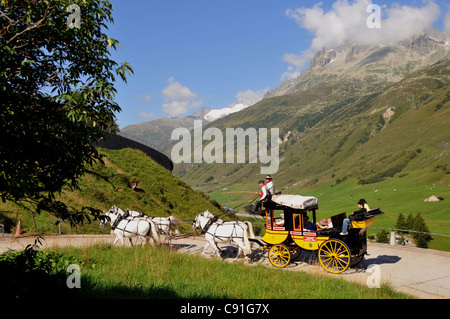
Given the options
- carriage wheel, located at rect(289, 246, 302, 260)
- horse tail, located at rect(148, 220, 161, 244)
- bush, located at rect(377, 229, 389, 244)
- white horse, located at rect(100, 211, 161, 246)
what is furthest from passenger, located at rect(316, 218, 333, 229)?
bush, located at rect(377, 229, 389, 244)

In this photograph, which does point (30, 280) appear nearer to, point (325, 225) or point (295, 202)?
point (295, 202)

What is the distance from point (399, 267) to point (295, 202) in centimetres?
588

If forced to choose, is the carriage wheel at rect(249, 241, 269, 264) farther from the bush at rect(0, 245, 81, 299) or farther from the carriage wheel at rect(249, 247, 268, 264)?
the bush at rect(0, 245, 81, 299)

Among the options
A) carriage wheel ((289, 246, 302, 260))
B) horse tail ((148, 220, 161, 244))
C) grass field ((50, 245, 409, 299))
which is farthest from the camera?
horse tail ((148, 220, 161, 244))

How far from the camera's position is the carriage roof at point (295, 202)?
14.6 m

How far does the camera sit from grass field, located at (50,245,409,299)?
32.8 feet

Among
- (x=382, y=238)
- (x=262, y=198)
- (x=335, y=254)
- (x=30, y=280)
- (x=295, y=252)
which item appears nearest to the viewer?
(x=30, y=280)

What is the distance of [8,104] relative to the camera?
5539 millimetres

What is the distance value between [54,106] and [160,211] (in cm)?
3138

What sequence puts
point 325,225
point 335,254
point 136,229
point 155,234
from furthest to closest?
point 136,229
point 155,234
point 325,225
point 335,254

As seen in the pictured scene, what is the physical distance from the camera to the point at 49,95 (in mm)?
6742

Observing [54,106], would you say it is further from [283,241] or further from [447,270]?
[447,270]

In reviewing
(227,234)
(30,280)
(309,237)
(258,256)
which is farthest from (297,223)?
(30,280)
